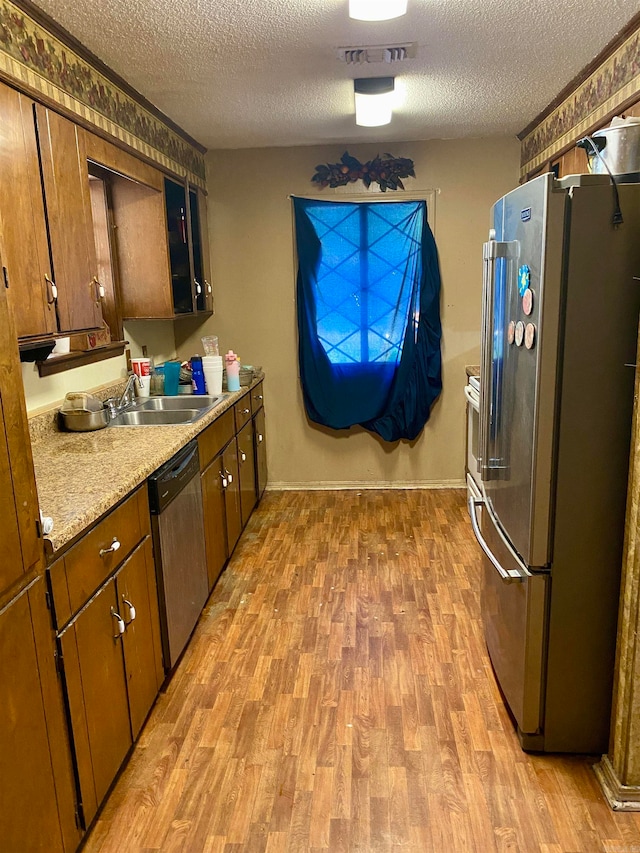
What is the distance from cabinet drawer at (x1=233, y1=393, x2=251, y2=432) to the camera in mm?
3658

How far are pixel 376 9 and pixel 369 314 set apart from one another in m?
2.47

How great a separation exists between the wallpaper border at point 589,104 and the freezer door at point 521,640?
1.90m

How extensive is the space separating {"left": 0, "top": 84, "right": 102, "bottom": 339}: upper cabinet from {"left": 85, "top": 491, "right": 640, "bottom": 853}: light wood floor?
1.46 meters

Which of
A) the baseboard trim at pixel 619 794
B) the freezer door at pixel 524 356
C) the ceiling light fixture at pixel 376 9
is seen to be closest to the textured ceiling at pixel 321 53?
the ceiling light fixture at pixel 376 9

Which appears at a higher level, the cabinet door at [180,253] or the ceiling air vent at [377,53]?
the ceiling air vent at [377,53]

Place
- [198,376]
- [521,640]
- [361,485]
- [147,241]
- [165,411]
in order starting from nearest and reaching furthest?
[521,640], [165,411], [147,241], [198,376], [361,485]

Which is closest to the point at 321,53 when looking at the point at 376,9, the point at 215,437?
the point at 376,9

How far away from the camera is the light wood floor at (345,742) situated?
171 centimetres

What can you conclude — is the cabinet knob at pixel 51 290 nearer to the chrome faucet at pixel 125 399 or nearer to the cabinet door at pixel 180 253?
the chrome faucet at pixel 125 399

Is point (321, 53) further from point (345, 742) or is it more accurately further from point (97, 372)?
point (345, 742)

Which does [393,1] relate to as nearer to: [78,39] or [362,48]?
[362,48]

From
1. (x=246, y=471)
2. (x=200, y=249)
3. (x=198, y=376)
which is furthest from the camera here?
(x=200, y=249)

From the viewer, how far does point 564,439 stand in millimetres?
1780

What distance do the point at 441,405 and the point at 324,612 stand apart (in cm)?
217
